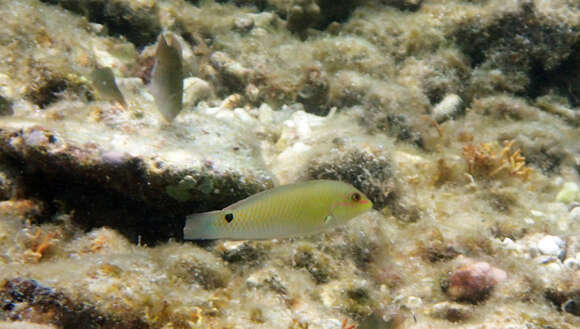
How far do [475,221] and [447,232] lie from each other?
18.4 inches

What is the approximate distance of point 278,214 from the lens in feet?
6.14

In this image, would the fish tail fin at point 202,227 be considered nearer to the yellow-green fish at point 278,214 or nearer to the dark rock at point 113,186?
the yellow-green fish at point 278,214

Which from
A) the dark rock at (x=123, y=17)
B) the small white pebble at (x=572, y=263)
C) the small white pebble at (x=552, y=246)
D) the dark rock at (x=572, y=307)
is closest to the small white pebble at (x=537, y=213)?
the small white pebble at (x=552, y=246)

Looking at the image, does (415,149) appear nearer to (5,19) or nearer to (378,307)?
(378,307)

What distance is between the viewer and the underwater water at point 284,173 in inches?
91.4

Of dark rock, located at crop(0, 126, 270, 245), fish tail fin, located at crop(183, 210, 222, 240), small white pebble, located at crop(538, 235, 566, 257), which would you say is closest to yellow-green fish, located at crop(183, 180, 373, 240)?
fish tail fin, located at crop(183, 210, 222, 240)

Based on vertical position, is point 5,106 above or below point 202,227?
below

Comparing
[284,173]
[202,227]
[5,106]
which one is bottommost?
[284,173]

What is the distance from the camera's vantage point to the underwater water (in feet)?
7.62

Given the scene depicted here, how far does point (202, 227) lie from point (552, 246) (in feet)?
12.5

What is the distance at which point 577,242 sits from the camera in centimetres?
380

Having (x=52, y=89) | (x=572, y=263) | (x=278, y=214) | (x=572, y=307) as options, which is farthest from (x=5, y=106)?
(x=572, y=263)

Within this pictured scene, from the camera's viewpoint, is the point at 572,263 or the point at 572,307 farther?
the point at 572,263

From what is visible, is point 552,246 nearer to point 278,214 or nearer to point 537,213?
point 537,213
